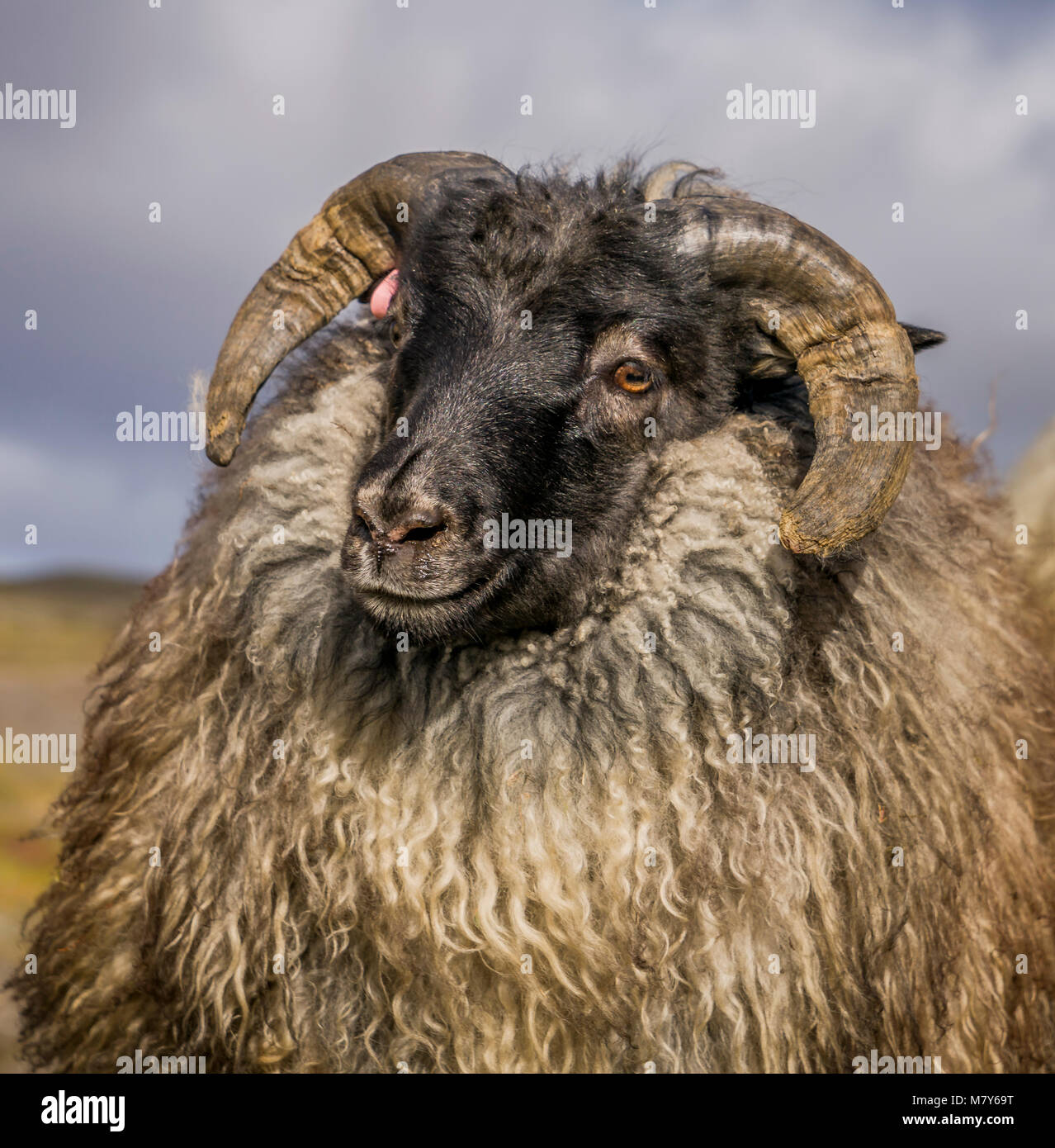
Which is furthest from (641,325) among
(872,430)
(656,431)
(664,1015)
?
(664,1015)

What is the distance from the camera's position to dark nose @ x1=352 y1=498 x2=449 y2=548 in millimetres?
3186

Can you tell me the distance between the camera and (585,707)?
11.8 ft

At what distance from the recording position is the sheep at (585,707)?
350cm

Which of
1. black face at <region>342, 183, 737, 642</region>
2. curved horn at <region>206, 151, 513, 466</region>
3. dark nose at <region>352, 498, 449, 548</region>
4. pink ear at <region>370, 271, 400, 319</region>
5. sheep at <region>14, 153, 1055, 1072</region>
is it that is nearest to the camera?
dark nose at <region>352, 498, 449, 548</region>

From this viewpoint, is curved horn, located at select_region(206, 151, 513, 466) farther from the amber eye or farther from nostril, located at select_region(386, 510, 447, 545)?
nostril, located at select_region(386, 510, 447, 545)

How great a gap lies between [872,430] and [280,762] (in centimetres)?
221

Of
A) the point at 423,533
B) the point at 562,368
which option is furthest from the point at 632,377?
the point at 423,533

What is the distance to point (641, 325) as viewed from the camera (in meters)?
3.68

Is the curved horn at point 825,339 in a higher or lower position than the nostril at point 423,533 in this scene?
higher

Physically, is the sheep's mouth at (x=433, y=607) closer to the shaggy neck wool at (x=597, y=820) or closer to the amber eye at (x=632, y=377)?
the shaggy neck wool at (x=597, y=820)

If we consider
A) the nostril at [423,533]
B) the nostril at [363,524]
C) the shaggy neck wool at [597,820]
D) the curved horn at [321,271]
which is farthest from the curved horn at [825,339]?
the nostril at [363,524]

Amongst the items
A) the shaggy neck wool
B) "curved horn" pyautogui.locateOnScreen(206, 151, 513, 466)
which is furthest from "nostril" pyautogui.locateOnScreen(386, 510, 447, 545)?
"curved horn" pyautogui.locateOnScreen(206, 151, 513, 466)

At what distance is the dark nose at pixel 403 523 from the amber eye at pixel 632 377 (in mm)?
840

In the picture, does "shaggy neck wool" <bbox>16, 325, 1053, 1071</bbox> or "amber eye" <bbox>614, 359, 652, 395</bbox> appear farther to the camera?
"amber eye" <bbox>614, 359, 652, 395</bbox>
